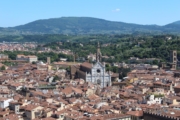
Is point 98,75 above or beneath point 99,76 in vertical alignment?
above

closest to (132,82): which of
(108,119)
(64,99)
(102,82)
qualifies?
(102,82)

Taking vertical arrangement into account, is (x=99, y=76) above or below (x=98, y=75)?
below

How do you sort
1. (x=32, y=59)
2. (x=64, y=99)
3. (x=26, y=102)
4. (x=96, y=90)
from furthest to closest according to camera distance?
(x=32, y=59) → (x=96, y=90) → (x=64, y=99) → (x=26, y=102)

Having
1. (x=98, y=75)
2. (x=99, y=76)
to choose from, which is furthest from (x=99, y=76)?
(x=98, y=75)

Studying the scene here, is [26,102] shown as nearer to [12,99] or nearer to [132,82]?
[12,99]

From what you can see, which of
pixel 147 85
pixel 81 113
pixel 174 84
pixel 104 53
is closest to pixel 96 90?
pixel 147 85

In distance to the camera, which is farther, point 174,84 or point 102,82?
point 102,82

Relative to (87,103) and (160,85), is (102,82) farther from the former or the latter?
(87,103)

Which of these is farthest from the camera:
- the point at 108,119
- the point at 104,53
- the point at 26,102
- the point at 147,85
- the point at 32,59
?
the point at 104,53

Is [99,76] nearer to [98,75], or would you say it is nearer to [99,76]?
[99,76]
